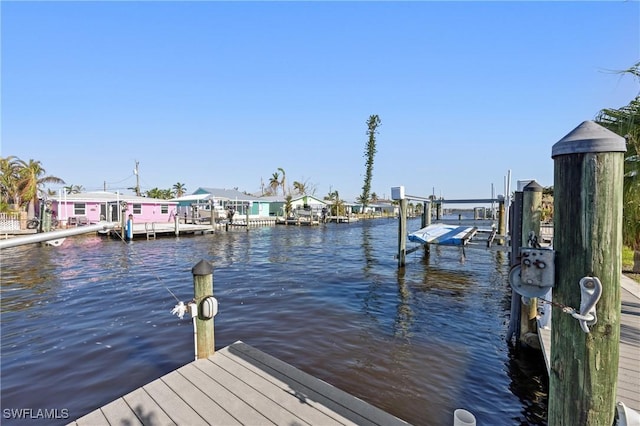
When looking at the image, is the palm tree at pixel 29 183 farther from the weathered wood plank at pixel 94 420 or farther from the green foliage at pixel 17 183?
the weathered wood plank at pixel 94 420

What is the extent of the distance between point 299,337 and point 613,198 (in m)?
5.87

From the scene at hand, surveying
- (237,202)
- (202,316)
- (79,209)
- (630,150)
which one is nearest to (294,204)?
(237,202)

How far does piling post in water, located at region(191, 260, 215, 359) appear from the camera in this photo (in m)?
4.29

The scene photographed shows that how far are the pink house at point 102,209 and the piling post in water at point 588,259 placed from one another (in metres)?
29.3

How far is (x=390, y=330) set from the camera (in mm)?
7000

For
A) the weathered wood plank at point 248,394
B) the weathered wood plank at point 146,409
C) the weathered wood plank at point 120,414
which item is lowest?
the weathered wood plank at point 120,414

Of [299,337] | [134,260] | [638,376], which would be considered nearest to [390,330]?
[299,337]

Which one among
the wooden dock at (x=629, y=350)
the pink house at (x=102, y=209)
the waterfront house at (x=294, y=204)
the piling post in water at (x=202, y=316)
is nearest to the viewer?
the wooden dock at (x=629, y=350)

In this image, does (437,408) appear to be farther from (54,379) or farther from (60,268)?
(60,268)

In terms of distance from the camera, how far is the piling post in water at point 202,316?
14.1ft

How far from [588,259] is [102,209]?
37.8 metres

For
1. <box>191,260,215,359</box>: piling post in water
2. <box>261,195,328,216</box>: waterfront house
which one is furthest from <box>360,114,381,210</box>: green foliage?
<box>191,260,215,359</box>: piling post in water

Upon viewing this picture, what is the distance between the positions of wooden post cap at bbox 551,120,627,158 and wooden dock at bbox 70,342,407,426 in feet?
8.92

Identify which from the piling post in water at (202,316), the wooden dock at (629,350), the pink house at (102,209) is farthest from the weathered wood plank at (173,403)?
the pink house at (102,209)
